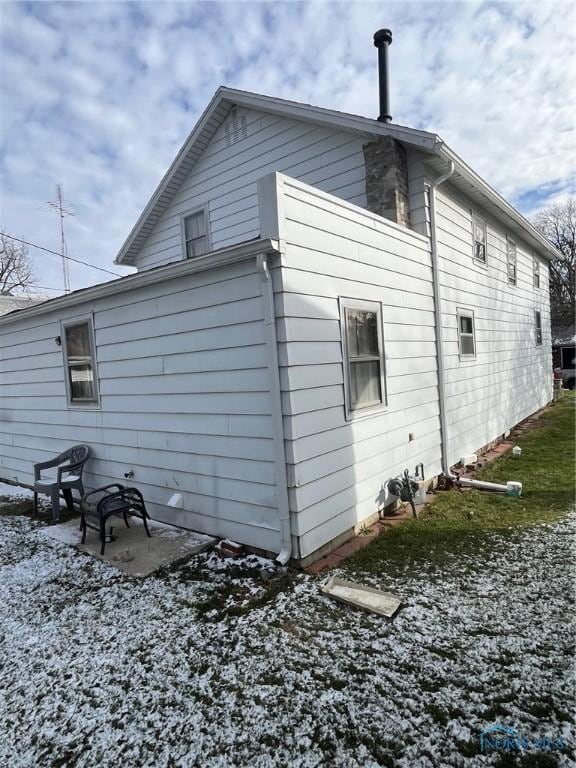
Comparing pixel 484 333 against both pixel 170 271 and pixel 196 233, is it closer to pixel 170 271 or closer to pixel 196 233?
pixel 196 233

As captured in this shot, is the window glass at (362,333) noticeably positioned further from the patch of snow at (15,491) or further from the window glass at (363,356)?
the patch of snow at (15,491)

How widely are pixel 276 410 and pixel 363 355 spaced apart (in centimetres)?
140

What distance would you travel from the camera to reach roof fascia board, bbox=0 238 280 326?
11.2 feet

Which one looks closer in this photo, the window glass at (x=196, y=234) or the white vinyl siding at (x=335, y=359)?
the white vinyl siding at (x=335, y=359)

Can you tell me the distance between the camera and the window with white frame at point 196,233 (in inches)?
324

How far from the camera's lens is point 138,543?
4.26 m

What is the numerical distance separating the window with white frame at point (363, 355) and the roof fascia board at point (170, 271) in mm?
1068

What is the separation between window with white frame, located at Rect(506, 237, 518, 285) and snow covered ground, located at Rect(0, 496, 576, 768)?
7.82m

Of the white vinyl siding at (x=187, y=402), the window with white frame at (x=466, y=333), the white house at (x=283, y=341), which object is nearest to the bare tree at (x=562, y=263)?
the window with white frame at (x=466, y=333)

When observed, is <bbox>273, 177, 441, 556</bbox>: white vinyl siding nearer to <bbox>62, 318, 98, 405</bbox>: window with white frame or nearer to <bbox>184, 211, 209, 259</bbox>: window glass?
<bbox>62, 318, 98, 405</bbox>: window with white frame

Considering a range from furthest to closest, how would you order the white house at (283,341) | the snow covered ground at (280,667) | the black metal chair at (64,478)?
1. the black metal chair at (64,478)
2. the white house at (283,341)
3. the snow covered ground at (280,667)

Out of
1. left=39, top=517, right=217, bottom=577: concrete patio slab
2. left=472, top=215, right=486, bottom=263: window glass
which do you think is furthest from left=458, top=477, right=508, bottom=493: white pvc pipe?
left=472, top=215, right=486, bottom=263: window glass

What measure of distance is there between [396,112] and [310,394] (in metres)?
5.17

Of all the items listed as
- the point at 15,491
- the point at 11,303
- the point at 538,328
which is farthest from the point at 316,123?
the point at 11,303
